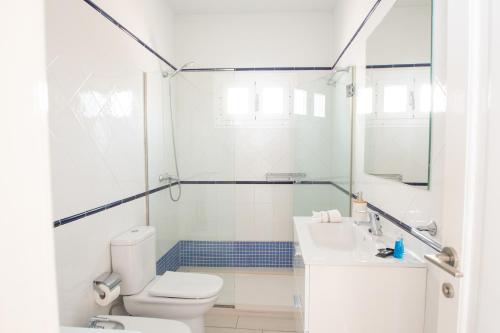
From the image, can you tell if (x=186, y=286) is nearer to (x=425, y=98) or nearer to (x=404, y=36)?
(x=425, y=98)

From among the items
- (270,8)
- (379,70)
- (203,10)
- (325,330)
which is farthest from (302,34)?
(325,330)

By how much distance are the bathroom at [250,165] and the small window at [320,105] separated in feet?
0.04

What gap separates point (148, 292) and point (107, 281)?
0.99ft

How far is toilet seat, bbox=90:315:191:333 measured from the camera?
5.18ft

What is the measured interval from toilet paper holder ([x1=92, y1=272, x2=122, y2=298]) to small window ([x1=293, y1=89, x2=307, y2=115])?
2.01 m

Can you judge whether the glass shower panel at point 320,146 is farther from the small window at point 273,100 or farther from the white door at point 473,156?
the white door at point 473,156

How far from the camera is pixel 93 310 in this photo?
1722 mm

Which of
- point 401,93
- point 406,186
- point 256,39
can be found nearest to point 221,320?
point 406,186

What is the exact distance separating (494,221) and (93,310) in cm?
192

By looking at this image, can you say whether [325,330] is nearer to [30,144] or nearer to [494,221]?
[494,221]

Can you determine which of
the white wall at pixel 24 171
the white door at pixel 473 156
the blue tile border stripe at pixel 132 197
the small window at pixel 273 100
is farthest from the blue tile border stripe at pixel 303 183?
the white wall at pixel 24 171

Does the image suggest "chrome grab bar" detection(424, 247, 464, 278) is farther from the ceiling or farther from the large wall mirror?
the ceiling

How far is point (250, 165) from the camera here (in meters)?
3.26

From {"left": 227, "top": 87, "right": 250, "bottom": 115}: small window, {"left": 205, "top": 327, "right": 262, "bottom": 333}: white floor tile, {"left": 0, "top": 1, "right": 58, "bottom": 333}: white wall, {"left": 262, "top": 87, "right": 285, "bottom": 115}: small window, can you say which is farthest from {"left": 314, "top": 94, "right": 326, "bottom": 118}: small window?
{"left": 0, "top": 1, "right": 58, "bottom": 333}: white wall
